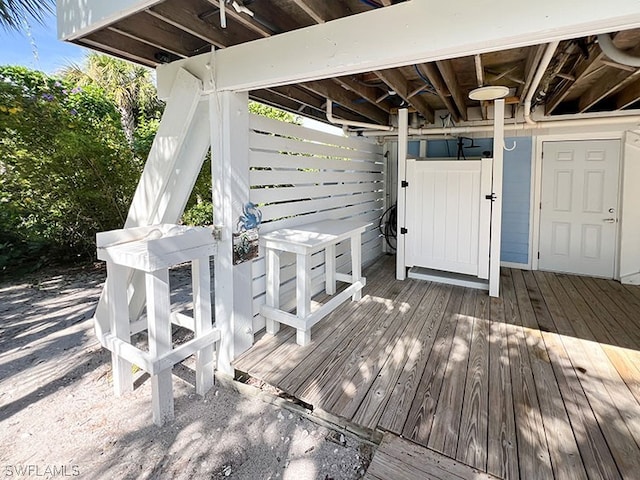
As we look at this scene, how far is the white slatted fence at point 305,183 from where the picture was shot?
2834 millimetres

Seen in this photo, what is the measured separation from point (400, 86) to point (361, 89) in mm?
423

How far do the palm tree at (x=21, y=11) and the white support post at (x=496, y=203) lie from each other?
14.6ft

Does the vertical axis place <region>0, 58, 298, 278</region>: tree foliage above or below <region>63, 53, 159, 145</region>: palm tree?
below

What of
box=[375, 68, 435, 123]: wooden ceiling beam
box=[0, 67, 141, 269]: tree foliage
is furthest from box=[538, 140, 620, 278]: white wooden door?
box=[0, 67, 141, 269]: tree foliage

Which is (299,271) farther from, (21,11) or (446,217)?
(21,11)

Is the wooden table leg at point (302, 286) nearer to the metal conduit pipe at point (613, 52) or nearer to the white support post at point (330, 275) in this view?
the white support post at point (330, 275)

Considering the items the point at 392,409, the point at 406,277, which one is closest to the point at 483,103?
the point at 406,277

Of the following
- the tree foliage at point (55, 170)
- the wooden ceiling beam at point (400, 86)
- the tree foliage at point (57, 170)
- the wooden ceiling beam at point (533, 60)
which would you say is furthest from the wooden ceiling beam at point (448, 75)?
the tree foliage at point (55, 170)

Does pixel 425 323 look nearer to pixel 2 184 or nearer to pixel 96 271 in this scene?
pixel 96 271

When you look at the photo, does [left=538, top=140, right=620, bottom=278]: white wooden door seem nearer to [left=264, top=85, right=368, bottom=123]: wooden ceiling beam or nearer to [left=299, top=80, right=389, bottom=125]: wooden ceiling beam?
[left=299, top=80, right=389, bottom=125]: wooden ceiling beam

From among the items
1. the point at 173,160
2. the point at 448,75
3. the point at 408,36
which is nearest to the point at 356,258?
the point at 448,75

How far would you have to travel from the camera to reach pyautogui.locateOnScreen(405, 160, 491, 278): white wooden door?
3980 millimetres

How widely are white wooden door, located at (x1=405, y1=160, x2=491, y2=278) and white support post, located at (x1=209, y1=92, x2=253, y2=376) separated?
249 centimetres

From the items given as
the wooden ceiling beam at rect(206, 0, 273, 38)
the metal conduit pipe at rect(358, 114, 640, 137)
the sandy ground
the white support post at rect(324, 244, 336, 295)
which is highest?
the wooden ceiling beam at rect(206, 0, 273, 38)
